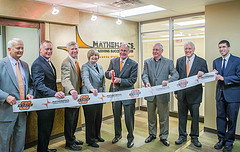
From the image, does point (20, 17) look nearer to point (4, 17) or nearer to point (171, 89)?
point (4, 17)

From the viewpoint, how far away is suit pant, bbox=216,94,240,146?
332 centimetres

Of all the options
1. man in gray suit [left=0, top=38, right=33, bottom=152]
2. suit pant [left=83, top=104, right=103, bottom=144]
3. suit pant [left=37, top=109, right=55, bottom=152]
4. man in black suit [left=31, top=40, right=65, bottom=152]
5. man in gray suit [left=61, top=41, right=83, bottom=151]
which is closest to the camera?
man in gray suit [left=0, top=38, right=33, bottom=152]

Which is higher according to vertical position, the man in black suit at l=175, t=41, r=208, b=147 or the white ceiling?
the white ceiling

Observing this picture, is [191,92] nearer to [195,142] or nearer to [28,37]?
[195,142]

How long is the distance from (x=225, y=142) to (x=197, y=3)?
2.73 meters

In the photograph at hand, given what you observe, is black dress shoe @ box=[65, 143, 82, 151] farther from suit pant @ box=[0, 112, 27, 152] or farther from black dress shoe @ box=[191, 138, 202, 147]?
black dress shoe @ box=[191, 138, 202, 147]

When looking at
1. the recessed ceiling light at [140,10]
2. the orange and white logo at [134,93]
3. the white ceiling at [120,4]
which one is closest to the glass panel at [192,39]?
the white ceiling at [120,4]

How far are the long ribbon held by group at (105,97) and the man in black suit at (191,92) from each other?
13 cm

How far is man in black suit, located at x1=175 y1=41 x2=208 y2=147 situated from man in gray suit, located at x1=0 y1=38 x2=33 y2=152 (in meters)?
2.60

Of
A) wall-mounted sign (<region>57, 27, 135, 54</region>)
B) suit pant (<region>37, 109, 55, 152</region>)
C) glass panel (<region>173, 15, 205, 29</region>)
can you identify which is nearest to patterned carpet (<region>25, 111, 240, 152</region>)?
suit pant (<region>37, 109, 55, 152</region>)

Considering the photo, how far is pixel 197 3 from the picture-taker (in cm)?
405

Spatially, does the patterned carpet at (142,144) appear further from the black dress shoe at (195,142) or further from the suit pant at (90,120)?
the suit pant at (90,120)

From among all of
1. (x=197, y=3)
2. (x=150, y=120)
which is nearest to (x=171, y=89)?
(x=150, y=120)

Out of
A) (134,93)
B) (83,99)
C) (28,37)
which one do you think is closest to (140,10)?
(134,93)
